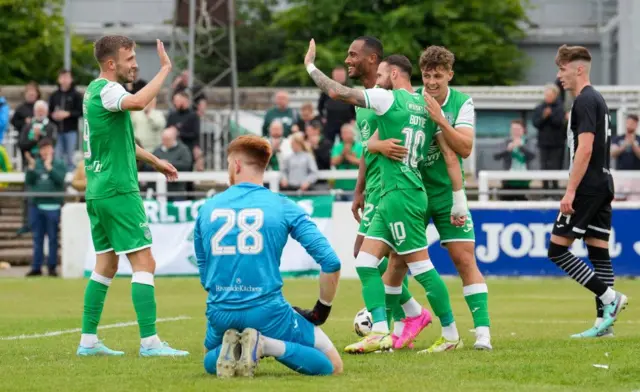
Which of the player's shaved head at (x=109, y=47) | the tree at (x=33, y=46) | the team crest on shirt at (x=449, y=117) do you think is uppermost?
the tree at (x=33, y=46)

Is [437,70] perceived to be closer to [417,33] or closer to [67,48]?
[67,48]

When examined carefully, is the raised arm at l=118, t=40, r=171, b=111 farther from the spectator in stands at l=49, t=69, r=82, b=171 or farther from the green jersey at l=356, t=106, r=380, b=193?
the spectator in stands at l=49, t=69, r=82, b=171

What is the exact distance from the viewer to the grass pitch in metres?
8.32

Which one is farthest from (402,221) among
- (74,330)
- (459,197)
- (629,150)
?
(629,150)

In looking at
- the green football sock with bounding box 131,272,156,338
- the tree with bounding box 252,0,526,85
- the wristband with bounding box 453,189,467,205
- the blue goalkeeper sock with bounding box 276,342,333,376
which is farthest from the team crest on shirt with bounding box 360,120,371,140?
the tree with bounding box 252,0,526,85

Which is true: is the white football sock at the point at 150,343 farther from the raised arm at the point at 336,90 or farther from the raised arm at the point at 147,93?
the raised arm at the point at 336,90

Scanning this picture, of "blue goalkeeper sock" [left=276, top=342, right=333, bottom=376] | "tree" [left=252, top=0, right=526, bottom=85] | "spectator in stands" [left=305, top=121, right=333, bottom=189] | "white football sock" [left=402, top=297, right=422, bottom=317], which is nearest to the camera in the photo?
"blue goalkeeper sock" [left=276, top=342, right=333, bottom=376]

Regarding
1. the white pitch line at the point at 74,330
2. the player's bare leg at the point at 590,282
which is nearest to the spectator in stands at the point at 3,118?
the white pitch line at the point at 74,330

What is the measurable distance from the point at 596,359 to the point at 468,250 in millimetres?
1690

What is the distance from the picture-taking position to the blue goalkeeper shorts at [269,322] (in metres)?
8.45

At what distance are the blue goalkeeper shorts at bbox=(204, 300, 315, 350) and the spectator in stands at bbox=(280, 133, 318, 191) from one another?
42.9ft

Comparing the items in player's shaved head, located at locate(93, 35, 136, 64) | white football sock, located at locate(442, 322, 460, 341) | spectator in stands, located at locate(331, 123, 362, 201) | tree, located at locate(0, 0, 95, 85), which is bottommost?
white football sock, located at locate(442, 322, 460, 341)

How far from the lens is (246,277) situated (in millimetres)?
8414

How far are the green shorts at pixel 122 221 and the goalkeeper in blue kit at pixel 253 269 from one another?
6.66 feet
